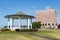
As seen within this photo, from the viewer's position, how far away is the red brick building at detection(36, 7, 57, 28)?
152 meters

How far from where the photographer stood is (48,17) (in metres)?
154

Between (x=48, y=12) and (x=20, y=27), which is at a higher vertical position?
(x=48, y=12)

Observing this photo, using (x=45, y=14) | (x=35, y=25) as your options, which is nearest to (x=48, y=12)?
(x=45, y=14)

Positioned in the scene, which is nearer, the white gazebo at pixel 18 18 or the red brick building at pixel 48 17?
the white gazebo at pixel 18 18

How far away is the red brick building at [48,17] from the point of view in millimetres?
152000

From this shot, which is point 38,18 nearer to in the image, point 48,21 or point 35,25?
point 48,21

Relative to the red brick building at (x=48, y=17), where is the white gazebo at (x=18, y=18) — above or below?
below

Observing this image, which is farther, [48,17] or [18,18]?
[48,17]

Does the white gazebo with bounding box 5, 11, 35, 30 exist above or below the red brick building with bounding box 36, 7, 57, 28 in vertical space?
below

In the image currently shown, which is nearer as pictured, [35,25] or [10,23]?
[10,23]

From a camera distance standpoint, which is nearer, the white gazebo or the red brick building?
the white gazebo

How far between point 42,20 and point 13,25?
112 m

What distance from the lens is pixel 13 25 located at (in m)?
46.8

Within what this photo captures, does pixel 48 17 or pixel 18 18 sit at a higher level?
pixel 48 17
